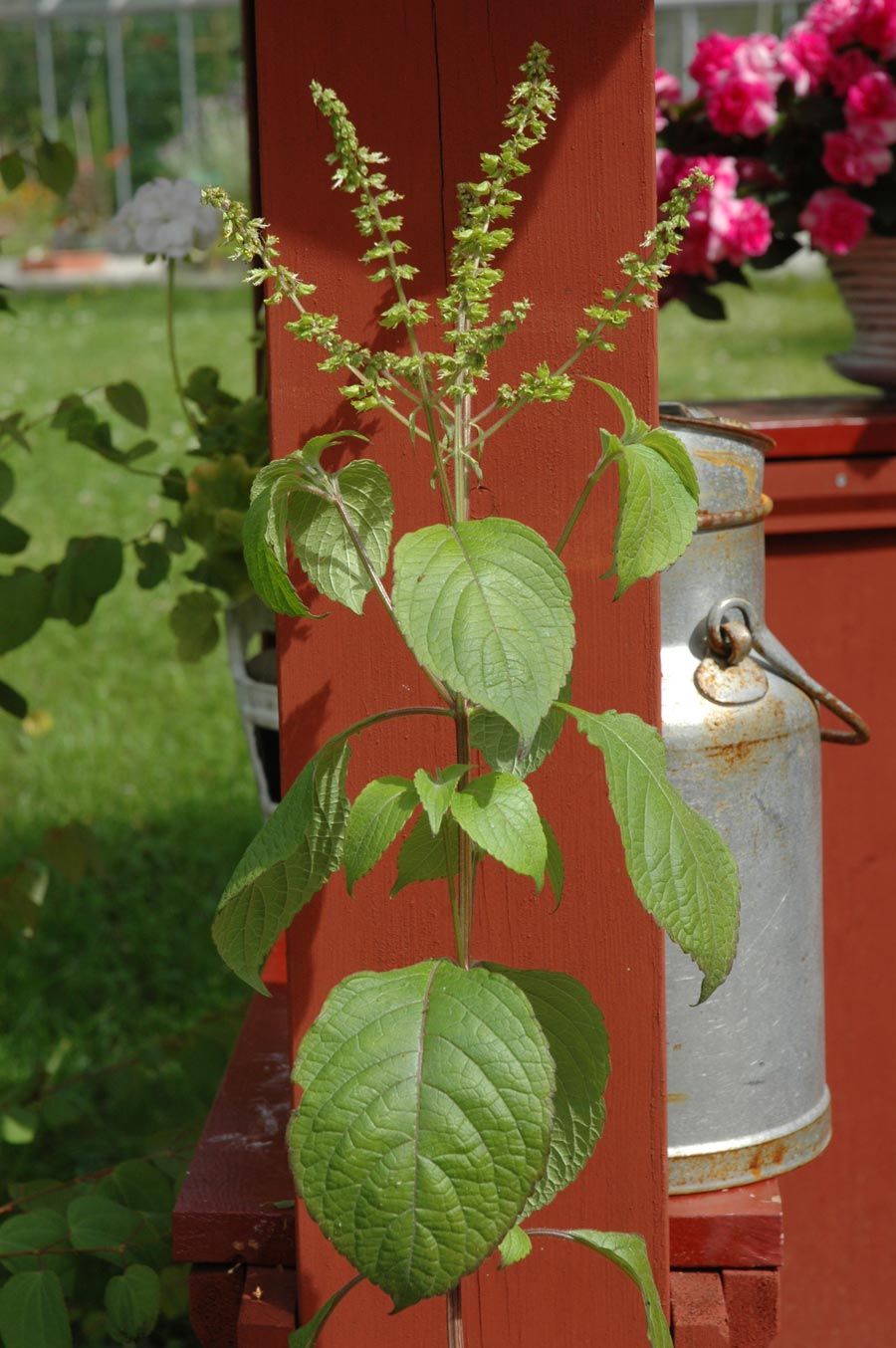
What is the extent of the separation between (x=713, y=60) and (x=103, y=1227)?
5.88 ft

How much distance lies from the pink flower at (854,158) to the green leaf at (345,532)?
4.26 feet

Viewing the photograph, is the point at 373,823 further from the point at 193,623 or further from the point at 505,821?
the point at 193,623

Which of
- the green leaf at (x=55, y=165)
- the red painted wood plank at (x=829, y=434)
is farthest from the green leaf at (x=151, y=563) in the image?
the red painted wood plank at (x=829, y=434)

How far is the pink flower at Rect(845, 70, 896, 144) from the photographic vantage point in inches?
84.7

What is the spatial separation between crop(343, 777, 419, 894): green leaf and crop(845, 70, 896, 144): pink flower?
1.48m

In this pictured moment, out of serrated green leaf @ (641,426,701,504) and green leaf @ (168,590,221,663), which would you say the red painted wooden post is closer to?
serrated green leaf @ (641,426,701,504)

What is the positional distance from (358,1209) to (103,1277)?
156cm

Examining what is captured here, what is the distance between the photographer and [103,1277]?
Answer: 2.39 metres

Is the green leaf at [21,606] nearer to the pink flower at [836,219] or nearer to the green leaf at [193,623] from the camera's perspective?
the green leaf at [193,623]

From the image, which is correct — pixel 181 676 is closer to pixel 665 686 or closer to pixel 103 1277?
pixel 103 1277

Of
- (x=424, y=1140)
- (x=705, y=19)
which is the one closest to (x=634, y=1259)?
(x=424, y=1140)

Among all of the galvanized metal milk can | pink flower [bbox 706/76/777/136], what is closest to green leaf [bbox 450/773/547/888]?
the galvanized metal milk can

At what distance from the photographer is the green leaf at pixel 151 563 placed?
2.25m

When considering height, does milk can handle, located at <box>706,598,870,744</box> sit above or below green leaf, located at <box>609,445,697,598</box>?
below
